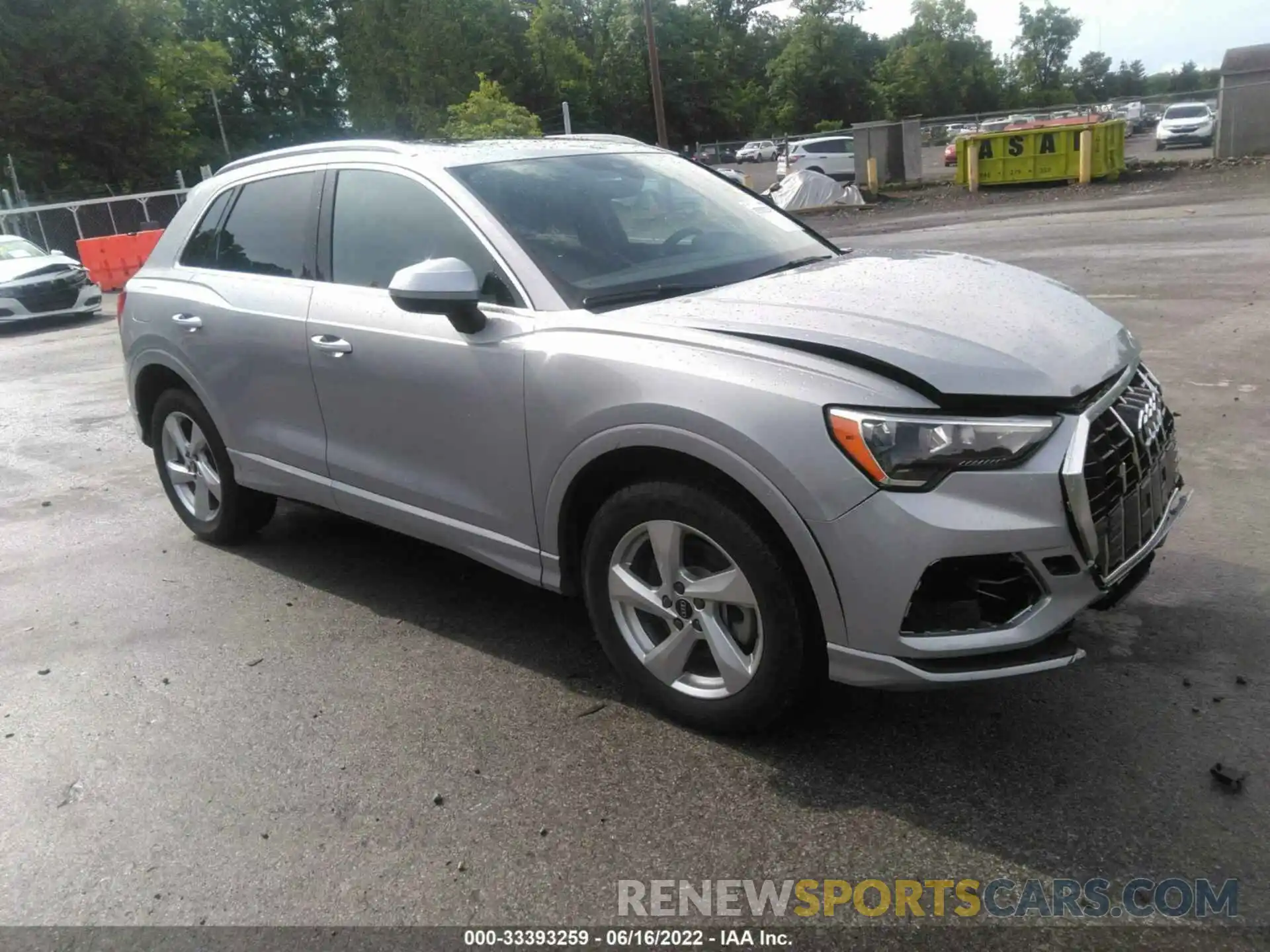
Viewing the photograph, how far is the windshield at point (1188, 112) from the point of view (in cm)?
3888

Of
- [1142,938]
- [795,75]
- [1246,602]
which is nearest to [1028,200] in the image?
[1246,602]

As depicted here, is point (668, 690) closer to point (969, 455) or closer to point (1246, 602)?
point (969, 455)

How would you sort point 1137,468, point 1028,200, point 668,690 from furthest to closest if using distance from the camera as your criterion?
point 1028,200 < point 668,690 < point 1137,468

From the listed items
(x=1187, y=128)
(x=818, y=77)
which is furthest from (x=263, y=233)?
(x=818, y=77)

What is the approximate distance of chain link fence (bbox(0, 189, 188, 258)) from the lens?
25.4m

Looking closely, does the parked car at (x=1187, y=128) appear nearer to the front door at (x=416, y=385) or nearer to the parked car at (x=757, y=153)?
the parked car at (x=757, y=153)

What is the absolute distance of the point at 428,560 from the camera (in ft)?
16.6

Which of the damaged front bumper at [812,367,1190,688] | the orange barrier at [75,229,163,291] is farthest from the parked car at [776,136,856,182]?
the damaged front bumper at [812,367,1190,688]

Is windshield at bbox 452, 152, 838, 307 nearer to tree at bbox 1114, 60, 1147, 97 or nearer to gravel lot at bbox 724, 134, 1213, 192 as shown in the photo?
gravel lot at bbox 724, 134, 1213, 192

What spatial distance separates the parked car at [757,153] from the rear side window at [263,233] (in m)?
50.5

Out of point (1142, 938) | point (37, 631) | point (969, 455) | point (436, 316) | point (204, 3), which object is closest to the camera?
point (1142, 938)

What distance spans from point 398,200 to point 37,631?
2.44 m

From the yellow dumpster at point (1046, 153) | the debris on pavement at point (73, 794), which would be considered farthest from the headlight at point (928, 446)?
the yellow dumpster at point (1046, 153)

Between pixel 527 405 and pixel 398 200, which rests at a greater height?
pixel 398 200
